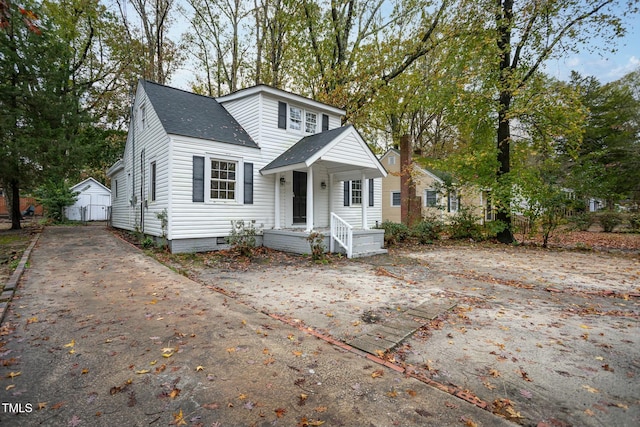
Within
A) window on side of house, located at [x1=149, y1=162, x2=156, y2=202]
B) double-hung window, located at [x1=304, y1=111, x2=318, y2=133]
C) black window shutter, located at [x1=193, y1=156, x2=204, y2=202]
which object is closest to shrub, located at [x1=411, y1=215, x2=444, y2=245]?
double-hung window, located at [x1=304, y1=111, x2=318, y2=133]

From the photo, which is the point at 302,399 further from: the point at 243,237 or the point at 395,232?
the point at 395,232

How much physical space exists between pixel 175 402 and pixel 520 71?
15.6 metres

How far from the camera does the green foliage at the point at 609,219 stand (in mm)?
18000

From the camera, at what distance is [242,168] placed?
10977 millimetres

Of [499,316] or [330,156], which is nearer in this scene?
[499,316]

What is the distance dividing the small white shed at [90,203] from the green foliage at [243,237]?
21903 millimetres

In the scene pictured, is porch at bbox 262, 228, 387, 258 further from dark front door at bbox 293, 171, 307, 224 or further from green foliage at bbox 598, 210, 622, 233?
green foliage at bbox 598, 210, 622, 233

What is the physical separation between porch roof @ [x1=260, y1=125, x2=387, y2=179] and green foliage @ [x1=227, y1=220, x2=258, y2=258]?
2.09 meters

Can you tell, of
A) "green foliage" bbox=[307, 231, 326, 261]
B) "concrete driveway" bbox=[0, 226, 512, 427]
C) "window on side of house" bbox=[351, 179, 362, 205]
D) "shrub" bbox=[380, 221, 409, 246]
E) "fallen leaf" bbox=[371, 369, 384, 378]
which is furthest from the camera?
"window on side of house" bbox=[351, 179, 362, 205]

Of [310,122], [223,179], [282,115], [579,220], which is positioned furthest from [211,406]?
[579,220]

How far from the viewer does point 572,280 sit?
693 cm

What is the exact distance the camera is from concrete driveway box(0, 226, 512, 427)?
2.22m

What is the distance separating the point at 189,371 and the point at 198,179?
813 cm

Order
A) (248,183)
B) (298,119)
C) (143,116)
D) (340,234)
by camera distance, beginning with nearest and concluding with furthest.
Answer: (340,234) → (248,183) → (143,116) → (298,119)
